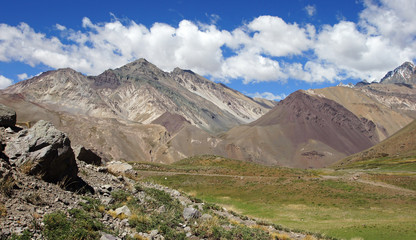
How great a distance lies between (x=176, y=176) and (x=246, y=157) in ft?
453

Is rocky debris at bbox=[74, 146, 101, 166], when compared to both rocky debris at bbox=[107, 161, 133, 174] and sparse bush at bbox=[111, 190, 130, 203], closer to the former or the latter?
rocky debris at bbox=[107, 161, 133, 174]

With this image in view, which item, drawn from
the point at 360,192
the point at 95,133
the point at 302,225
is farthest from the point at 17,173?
the point at 95,133

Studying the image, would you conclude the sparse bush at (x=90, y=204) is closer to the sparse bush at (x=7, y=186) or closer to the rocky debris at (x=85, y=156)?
the sparse bush at (x=7, y=186)

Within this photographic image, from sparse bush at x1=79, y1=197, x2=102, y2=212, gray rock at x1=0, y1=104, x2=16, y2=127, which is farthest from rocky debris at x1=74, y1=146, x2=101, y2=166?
sparse bush at x1=79, y1=197, x2=102, y2=212

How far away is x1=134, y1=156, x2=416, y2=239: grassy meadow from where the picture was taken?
24.3m

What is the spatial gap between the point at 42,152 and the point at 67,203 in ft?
7.86

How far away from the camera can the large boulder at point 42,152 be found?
12203mm

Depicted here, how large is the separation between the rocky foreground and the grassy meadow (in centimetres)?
860

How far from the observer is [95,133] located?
579ft

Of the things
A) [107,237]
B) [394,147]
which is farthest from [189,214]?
[394,147]

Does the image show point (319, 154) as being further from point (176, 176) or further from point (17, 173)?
point (17, 173)

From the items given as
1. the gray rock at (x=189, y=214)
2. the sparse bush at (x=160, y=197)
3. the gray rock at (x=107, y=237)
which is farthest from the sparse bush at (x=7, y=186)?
the gray rock at (x=189, y=214)

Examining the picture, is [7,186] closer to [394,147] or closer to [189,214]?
[189,214]

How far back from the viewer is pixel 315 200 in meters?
38.6
